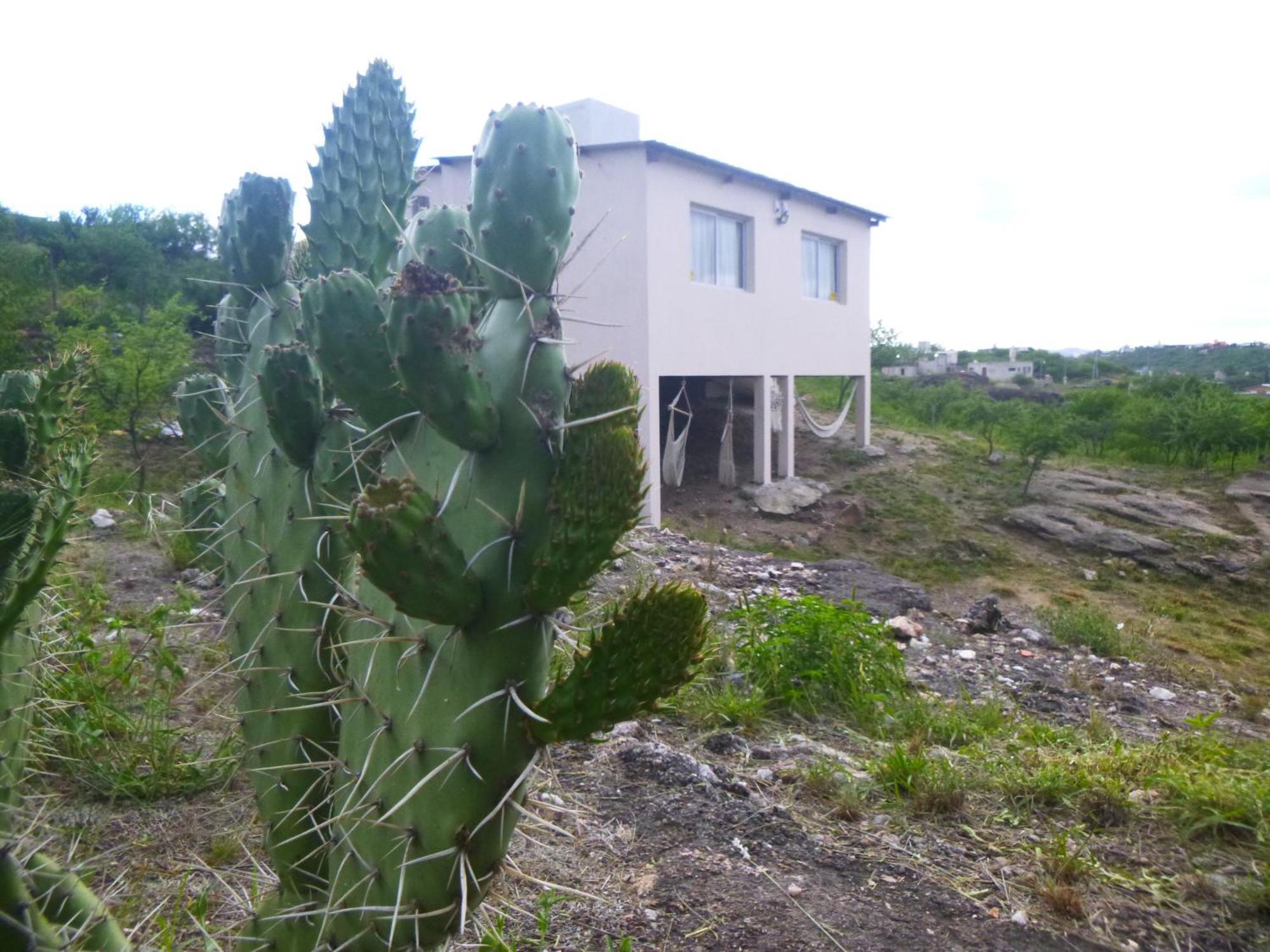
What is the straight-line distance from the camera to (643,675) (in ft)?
4.34

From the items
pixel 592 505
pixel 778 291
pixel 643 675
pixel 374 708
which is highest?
pixel 778 291

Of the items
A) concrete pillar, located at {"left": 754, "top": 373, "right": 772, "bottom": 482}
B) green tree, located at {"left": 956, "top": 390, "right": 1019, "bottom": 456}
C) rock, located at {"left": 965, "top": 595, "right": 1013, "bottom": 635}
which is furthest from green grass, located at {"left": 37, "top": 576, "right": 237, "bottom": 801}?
green tree, located at {"left": 956, "top": 390, "right": 1019, "bottom": 456}

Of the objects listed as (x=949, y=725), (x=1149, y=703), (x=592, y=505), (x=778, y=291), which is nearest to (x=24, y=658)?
(x=592, y=505)

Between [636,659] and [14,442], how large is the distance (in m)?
1.13

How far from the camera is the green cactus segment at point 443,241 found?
1.72 metres

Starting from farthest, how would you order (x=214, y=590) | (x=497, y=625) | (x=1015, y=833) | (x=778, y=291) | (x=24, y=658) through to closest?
(x=778, y=291) < (x=214, y=590) < (x=1015, y=833) < (x=24, y=658) < (x=497, y=625)

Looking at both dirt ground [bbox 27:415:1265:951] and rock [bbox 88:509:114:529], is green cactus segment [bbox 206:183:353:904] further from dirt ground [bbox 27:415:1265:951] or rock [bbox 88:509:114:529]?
rock [bbox 88:509:114:529]

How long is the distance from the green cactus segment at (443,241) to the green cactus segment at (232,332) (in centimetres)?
91

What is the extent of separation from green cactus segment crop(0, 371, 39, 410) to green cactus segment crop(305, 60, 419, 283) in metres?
0.81

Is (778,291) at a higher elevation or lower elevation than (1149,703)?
higher

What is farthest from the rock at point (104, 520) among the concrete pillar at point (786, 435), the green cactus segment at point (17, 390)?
the concrete pillar at point (786, 435)

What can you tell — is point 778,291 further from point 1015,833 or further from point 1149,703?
point 1015,833

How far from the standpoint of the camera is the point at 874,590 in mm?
7945

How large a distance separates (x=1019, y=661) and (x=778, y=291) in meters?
8.31
